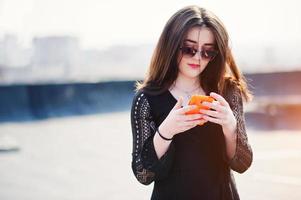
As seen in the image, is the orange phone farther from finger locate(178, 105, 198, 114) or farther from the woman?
the woman

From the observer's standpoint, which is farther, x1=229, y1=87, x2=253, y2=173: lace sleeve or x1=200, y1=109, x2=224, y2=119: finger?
x1=229, y1=87, x2=253, y2=173: lace sleeve

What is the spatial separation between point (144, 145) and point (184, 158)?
0.17 meters

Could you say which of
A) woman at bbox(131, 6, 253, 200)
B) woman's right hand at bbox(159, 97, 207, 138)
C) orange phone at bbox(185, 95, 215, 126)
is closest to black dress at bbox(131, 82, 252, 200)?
Answer: woman at bbox(131, 6, 253, 200)

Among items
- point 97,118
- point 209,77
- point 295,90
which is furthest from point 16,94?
point 209,77

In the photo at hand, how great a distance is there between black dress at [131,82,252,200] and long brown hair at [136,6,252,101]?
90 mm

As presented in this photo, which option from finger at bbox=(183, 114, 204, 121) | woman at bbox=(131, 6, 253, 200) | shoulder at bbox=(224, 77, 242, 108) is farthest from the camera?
shoulder at bbox=(224, 77, 242, 108)

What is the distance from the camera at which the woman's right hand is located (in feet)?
7.00

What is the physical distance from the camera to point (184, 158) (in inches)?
91.4

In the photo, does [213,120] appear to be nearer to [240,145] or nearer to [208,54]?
[240,145]

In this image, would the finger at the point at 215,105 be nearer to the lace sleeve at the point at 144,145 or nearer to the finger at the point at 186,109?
the finger at the point at 186,109

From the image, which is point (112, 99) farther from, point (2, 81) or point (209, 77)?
point (209, 77)

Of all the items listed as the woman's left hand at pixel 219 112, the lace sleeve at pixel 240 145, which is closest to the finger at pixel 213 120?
the woman's left hand at pixel 219 112

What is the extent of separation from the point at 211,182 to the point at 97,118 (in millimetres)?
15379

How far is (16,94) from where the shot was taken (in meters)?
18.2
